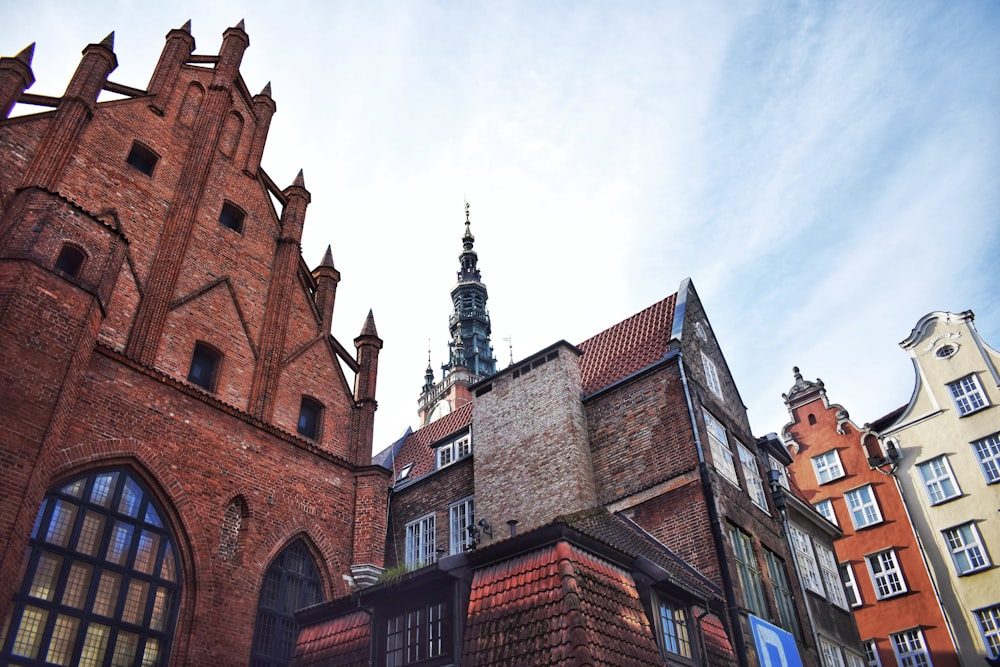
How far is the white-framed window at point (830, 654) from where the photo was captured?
18.8 meters

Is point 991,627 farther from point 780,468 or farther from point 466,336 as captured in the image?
point 466,336

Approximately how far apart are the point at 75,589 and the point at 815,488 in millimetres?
25596

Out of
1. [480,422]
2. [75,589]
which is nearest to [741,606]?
[480,422]

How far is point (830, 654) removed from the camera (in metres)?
19.4

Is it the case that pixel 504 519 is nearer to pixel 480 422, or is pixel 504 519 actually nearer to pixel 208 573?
pixel 480 422

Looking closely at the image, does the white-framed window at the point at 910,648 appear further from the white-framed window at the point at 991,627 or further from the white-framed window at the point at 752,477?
the white-framed window at the point at 752,477

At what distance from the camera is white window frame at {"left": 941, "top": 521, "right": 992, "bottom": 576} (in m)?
23.7

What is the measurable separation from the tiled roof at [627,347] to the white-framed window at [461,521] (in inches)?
180

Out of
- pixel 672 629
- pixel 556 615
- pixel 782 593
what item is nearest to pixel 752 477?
pixel 782 593

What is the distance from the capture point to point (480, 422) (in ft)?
67.3

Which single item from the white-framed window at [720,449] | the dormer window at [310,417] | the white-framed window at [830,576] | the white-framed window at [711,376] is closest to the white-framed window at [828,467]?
the white-framed window at [830,576]

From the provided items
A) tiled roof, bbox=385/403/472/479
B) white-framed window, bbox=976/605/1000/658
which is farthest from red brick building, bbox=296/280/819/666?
white-framed window, bbox=976/605/1000/658

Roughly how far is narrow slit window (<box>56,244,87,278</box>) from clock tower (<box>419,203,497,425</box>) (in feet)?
148

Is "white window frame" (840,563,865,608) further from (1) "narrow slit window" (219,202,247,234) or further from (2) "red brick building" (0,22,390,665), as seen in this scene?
(1) "narrow slit window" (219,202,247,234)
